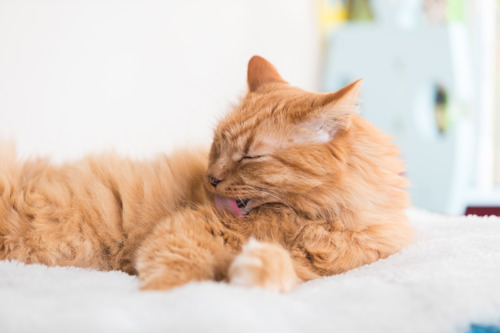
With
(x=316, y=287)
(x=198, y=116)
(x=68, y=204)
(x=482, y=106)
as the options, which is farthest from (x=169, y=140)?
(x=482, y=106)

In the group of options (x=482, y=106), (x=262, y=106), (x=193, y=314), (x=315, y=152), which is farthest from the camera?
(x=482, y=106)

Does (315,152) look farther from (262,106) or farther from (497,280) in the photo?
(497,280)

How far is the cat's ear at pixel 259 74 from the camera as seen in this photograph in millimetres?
1648

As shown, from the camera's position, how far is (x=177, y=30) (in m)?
2.95

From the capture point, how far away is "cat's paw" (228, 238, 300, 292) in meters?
1.01

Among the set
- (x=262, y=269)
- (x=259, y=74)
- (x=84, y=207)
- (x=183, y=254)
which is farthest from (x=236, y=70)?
(x=262, y=269)

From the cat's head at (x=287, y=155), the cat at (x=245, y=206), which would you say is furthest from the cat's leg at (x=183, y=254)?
the cat's head at (x=287, y=155)

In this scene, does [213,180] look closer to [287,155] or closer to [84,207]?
[287,155]

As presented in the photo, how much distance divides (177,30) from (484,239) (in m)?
2.19

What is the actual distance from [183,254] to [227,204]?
0.23m

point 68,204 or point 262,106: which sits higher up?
point 262,106

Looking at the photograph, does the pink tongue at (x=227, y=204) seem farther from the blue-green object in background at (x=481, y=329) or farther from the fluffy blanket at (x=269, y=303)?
the blue-green object in background at (x=481, y=329)

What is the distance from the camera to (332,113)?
4.13 feet

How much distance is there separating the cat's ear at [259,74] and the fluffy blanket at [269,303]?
75cm
